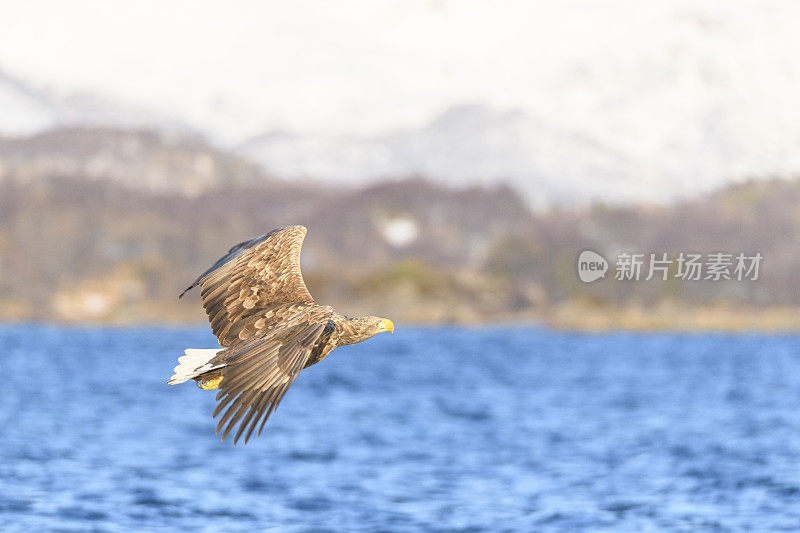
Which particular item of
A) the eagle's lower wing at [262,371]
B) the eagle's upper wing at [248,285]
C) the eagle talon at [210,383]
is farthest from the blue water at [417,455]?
the eagle's lower wing at [262,371]

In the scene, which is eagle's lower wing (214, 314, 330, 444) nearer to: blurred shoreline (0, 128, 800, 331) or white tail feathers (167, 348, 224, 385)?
white tail feathers (167, 348, 224, 385)

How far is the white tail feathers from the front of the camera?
9664 millimetres

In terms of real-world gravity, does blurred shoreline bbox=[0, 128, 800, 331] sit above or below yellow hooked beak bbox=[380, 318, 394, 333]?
above

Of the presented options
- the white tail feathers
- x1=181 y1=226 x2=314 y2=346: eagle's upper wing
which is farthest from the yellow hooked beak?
the white tail feathers

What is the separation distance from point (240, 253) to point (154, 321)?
478ft

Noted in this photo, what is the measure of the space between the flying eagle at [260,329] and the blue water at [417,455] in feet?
26.2

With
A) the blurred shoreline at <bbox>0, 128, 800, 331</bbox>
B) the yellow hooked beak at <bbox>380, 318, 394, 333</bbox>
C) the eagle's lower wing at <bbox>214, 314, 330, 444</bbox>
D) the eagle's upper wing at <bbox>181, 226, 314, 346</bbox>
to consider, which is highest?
the blurred shoreline at <bbox>0, 128, 800, 331</bbox>

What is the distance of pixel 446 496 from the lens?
901 inches

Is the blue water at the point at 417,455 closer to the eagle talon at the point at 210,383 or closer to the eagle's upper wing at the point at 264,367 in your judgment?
the eagle talon at the point at 210,383

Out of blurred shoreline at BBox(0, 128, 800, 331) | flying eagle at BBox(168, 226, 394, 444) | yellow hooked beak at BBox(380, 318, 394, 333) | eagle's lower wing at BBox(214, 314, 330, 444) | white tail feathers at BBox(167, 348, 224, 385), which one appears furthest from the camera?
blurred shoreline at BBox(0, 128, 800, 331)

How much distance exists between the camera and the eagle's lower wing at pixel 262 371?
29.9 ft

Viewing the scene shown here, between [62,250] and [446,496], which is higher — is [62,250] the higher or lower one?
the higher one

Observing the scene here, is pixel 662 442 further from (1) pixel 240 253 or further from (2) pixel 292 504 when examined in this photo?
(1) pixel 240 253

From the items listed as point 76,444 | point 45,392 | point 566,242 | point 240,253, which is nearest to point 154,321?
point 566,242
